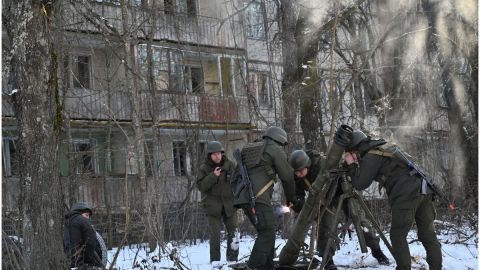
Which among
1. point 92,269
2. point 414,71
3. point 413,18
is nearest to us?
point 92,269

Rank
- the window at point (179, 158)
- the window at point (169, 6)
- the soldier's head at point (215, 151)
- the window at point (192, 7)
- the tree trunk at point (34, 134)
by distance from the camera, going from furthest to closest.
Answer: the window at point (192, 7) → the window at point (179, 158) → the window at point (169, 6) → the soldier's head at point (215, 151) → the tree trunk at point (34, 134)

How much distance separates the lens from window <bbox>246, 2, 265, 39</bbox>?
2544 cm

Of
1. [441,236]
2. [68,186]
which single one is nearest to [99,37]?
[68,186]

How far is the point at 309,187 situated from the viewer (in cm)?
847

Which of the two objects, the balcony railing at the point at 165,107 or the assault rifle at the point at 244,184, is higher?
the balcony railing at the point at 165,107

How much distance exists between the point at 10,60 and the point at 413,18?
13.6m

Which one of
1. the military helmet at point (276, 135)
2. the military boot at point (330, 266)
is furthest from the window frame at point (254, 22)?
the military boot at point (330, 266)

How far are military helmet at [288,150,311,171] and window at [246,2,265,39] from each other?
17018 millimetres

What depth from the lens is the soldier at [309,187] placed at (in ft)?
27.7

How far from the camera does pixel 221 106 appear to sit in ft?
70.9

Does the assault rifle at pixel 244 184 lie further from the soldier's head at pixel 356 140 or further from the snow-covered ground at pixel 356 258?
the soldier's head at pixel 356 140

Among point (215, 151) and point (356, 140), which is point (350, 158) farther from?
point (215, 151)

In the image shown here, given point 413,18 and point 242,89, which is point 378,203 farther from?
point 242,89

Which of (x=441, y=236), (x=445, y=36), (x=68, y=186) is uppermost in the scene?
(x=445, y=36)
